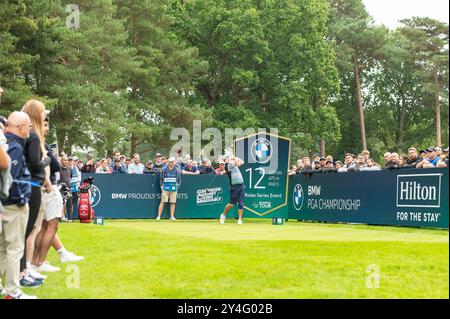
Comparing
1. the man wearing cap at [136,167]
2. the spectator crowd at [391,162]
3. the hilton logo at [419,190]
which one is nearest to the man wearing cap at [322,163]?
the spectator crowd at [391,162]

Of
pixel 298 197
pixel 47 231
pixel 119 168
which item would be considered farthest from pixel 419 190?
pixel 119 168

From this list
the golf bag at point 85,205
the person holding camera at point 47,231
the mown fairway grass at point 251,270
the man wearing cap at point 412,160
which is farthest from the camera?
the golf bag at point 85,205

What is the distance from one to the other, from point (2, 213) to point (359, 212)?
632 inches

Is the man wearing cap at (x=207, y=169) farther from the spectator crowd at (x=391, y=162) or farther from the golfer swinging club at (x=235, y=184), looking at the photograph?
the golfer swinging club at (x=235, y=184)

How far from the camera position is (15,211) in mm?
8203

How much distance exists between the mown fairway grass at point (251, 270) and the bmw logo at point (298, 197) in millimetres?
12760

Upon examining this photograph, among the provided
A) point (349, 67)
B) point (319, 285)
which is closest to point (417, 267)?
point (319, 285)

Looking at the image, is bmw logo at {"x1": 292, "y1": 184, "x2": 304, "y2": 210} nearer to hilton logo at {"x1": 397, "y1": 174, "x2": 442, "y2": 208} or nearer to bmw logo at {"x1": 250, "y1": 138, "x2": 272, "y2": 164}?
bmw logo at {"x1": 250, "y1": 138, "x2": 272, "y2": 164}

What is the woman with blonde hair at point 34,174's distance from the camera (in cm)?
895

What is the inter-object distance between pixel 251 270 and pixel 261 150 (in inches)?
644

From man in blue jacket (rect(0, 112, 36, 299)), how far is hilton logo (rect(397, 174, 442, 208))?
42.5 feet

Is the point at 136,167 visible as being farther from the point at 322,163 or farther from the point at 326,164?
the point at 326,164

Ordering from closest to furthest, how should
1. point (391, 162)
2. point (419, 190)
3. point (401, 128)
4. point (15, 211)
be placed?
1. point (15, 211)
2. point (419, 190)
3. point (391, 162)
4. point (401, 128)

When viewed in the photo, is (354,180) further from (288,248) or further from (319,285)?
(319,285)
